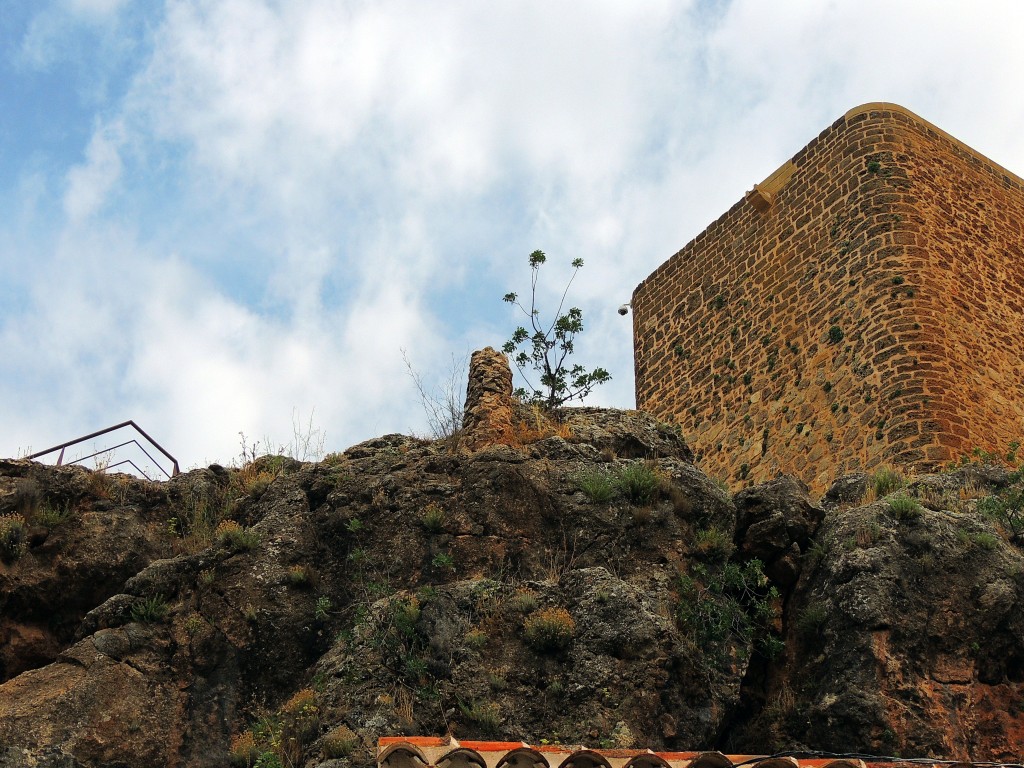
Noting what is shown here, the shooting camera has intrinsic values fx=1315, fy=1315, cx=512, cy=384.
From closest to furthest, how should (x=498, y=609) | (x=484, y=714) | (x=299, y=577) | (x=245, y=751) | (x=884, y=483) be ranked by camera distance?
(x=484, y=714) < (x=245, y=751) < (x=498, y=609) < (x=299, y=577) < (x=884, y=483)

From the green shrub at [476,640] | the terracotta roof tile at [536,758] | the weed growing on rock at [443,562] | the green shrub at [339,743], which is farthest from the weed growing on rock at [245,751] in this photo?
the weed growing on rock at [443,562]

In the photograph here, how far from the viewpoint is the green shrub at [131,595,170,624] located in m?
12.5

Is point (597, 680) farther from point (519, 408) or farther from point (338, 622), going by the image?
point (519, 408)

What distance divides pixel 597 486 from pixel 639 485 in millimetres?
449

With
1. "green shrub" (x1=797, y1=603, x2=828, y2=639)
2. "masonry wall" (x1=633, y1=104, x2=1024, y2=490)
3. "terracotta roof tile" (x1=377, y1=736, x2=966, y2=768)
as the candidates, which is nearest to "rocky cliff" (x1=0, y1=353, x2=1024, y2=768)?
"green shrub" (x1=797, y1=603, x2=828, y2=639)

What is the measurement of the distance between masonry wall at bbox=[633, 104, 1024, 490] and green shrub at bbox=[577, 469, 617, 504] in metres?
5.82

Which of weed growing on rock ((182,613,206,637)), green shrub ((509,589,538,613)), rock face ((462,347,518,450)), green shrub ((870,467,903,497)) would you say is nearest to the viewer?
green shrub ((509,589,538,613))

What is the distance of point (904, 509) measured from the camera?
13.1 m

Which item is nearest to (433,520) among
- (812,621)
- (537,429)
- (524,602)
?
(524,602)

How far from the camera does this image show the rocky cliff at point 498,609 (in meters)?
11.4

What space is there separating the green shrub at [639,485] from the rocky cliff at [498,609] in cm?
3

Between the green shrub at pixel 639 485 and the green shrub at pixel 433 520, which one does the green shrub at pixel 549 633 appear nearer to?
the green shrub at pixel 433 520

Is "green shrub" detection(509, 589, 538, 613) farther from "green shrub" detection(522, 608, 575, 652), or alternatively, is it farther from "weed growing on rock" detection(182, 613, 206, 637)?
"weed growing on rock" detection(182, 613, 206, 637)

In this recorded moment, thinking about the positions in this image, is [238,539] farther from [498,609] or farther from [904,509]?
[904,509]
